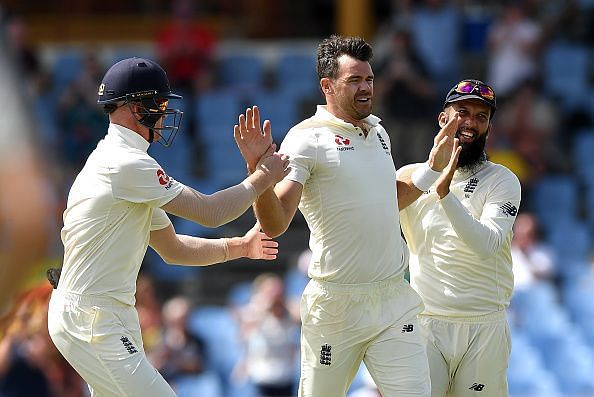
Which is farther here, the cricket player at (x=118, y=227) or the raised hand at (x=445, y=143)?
the raised hand at (x=445, y=143)

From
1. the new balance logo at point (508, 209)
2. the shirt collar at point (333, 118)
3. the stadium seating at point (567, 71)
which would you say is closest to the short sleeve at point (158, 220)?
the shirt collar at point (333, 118)

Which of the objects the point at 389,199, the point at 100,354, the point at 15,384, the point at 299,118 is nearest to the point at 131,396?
the point at 100,354

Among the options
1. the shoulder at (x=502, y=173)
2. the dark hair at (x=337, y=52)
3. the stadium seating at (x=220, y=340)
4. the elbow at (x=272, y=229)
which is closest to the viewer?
the elbow at (x=272, y=229)

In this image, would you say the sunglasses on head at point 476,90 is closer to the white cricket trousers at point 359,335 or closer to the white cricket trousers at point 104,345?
the white cricket trousers at point 359,335

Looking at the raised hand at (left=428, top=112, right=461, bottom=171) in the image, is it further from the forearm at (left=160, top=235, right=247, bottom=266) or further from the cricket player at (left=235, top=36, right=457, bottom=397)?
the forearm at (left=160, top=235, right=247, bottom=266)

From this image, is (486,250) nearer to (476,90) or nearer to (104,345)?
(476,90)

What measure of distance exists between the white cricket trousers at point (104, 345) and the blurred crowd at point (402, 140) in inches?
171

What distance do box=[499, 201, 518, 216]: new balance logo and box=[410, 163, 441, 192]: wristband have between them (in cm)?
42

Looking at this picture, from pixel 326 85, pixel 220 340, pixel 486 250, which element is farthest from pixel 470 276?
pixel 220 340

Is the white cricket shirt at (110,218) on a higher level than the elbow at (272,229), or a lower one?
higher

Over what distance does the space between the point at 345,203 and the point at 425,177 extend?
1.34ft

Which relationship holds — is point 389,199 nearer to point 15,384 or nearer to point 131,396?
point 131,396

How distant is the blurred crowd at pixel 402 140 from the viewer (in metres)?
10.9

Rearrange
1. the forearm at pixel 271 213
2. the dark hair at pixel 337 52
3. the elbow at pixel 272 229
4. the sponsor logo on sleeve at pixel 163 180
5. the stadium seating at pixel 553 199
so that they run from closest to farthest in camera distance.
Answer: the sponsor logo on sleeve at pixel 163 180, the forearm at pixel 271 213, the elbow at pixel 272 229, the dark hair at pixel 337 52, the stadium seating at pixel 553 199
